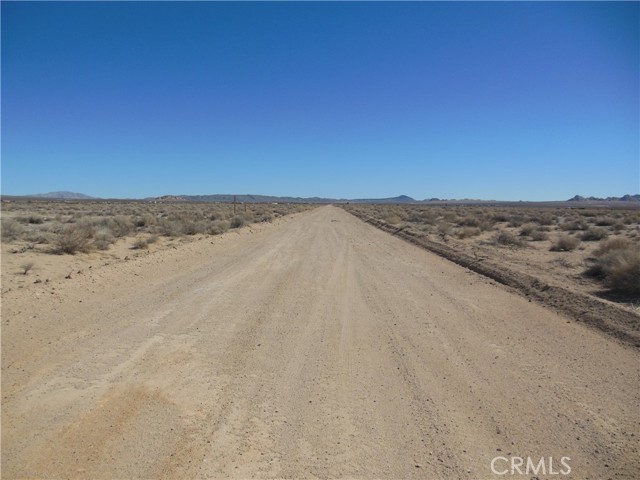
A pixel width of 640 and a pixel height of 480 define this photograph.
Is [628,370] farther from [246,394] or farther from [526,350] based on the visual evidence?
[246,394]

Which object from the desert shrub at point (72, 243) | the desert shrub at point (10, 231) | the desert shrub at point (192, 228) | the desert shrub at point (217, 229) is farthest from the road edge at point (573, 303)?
the desert shrub at point (10, 231)

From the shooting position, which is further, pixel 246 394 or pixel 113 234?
pixel 113 234

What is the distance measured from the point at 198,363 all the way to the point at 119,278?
6.07 meters

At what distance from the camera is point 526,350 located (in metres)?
6.37

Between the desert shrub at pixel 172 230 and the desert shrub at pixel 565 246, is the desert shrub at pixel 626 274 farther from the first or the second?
the desert shrub at pixel 172 230

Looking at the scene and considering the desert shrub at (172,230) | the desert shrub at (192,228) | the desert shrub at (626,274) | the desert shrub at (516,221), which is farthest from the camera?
the desert shrub at (516,221)

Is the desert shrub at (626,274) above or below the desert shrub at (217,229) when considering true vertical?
above

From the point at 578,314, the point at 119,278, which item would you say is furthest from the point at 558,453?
the point at 119,278

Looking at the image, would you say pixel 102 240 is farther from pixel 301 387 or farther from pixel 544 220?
pixel 544 220

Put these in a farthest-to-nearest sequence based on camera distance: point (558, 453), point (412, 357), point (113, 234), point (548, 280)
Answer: point (113, 234)
point (548, 280)
point (412, 357)
point (558, 453)

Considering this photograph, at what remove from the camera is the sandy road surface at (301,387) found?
363 cm
